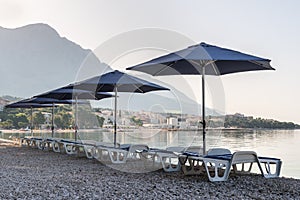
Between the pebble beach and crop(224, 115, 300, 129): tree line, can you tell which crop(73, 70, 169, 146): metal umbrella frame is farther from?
crop(224, 115, 300, 129): tree line

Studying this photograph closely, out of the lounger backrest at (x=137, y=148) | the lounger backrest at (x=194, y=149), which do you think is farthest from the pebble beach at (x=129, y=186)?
the lounger backrest at (x=137, y=148)

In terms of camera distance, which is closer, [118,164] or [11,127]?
[118,164]

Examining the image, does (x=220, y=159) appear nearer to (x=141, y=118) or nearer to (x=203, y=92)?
(x=203, y=92)

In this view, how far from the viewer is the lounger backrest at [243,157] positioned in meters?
4.21

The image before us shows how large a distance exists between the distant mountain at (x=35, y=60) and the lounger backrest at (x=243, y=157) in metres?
99.0

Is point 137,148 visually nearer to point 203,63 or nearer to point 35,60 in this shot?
point 203,63

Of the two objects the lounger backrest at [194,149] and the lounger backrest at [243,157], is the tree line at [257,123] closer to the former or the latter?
the lounger backrest at [194,149]

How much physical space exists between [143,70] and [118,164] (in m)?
1.59

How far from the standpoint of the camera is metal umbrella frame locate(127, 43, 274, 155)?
4.44 m

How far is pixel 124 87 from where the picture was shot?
24.1 ft

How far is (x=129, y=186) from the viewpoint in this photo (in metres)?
3.97

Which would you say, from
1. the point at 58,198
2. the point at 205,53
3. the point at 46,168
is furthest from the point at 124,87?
the point at 58,198

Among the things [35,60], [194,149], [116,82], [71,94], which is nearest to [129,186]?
[194,149]

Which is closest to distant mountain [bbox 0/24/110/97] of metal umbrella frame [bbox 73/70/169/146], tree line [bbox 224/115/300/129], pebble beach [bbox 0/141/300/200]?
tree line [bbox 224/115/300/129]
